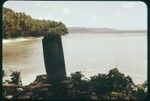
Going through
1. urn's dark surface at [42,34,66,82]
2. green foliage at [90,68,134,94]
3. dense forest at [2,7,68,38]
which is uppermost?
dense forest at [2,7,68,38]

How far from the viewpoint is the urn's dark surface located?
5219mm

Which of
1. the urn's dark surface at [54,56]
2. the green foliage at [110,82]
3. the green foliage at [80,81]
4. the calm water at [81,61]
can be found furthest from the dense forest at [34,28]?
the green foliage at [110,82]

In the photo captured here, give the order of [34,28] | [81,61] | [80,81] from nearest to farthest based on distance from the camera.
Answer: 1. [80,81]
2. [34,28]
3. [81,61]

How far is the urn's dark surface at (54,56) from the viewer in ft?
17.1

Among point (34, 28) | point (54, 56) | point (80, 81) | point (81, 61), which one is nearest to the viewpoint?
point (54, 56)

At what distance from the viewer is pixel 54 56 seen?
5270 mm

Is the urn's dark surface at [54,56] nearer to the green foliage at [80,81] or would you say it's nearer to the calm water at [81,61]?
the green foliage at [80,81]

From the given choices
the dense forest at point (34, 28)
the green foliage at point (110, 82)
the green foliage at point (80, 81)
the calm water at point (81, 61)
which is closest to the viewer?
the green foliage at point (80, 81)

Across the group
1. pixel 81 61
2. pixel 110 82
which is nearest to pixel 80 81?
pixel 110 82

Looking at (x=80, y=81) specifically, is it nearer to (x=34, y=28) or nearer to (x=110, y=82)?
(x=110, y=82)

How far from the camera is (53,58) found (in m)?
5.27

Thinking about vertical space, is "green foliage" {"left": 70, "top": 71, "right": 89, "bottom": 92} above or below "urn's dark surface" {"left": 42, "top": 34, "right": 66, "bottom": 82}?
below

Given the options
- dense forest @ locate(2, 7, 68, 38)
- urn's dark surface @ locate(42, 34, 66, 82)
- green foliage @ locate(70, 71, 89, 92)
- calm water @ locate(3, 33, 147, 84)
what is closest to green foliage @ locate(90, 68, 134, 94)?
green foliage @ locate(70, 71, 89, 92)

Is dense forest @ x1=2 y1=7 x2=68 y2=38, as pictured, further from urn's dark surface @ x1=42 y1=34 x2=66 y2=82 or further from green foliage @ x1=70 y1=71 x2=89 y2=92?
green foliage @ x1=70 y1=71 x2=89 y2=92
